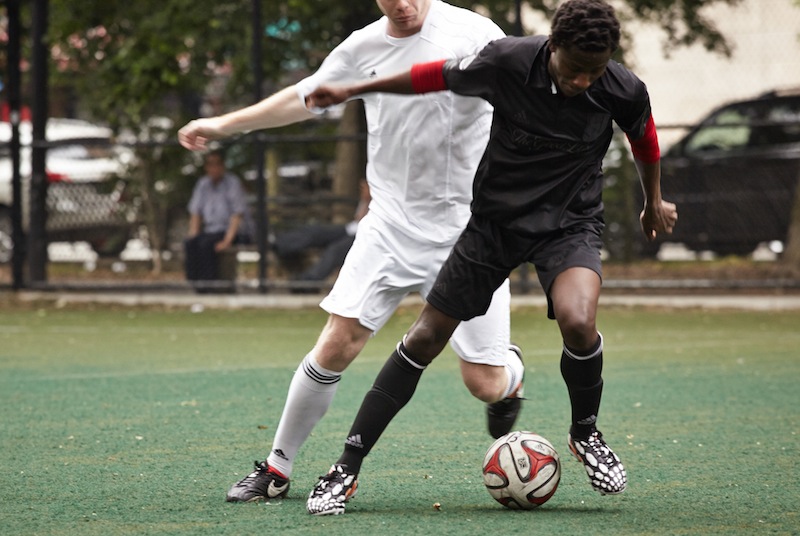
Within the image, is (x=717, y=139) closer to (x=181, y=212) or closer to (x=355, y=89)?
(x=181, y=212)

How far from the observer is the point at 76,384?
8.87m

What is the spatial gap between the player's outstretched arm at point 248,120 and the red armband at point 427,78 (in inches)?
22.0

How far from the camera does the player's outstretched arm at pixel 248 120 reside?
5.23m

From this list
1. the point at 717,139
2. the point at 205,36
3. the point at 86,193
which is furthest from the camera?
the point at 205,36

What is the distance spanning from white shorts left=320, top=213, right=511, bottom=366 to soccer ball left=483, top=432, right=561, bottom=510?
2.34 feet

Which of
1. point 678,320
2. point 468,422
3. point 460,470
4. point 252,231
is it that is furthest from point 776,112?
point 460,470

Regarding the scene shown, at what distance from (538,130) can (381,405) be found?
47.1 inches

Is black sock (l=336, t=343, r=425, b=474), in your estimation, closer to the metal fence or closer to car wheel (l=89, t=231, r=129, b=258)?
the metal fence

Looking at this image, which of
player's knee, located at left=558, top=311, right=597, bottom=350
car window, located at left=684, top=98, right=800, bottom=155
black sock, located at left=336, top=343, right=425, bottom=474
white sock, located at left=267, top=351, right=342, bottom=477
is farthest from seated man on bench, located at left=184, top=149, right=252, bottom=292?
player's knee, located at left=558, top=311, right=597, bottom=350

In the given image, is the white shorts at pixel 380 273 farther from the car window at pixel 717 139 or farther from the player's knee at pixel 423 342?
the car window at pixel 717 139

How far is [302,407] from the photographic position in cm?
521

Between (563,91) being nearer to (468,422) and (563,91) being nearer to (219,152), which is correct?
(468,422)

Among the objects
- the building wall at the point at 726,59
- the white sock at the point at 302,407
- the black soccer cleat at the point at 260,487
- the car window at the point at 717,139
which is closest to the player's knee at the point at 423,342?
the white sock at the point at 302,407

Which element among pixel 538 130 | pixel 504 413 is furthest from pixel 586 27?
pixel 504 413
